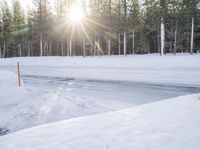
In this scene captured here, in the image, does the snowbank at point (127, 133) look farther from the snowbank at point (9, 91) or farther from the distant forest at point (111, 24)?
the distant forest at point (111, 24)

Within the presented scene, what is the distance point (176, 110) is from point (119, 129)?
1.20 m

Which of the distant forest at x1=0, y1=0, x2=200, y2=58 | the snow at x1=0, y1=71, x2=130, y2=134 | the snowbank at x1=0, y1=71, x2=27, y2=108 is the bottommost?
the snow at x1=0, y1=71, x2=130, y2=134

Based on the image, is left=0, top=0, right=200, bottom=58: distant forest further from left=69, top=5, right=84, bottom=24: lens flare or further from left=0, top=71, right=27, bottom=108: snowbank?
left=0, top=71, right=27, bottom=108: snowbank

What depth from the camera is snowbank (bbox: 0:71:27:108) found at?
8.79 meters

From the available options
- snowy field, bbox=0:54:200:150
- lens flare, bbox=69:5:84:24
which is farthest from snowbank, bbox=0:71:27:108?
lens flare, bbox=69:5:84:24

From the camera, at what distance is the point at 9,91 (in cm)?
945

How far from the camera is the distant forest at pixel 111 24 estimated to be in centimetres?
3506

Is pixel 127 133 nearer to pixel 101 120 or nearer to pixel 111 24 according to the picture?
pixel 101 120

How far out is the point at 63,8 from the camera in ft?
154

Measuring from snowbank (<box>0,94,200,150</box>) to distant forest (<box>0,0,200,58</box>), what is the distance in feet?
79.3

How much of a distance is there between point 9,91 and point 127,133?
22.6 ft

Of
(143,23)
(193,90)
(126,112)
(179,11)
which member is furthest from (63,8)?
(126,112)

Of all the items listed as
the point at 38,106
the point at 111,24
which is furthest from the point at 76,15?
the point at 38,106

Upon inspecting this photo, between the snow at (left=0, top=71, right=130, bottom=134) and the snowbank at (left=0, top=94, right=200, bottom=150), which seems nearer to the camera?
the snowbank at (left=0, top=94, right=200, bottom=150)
